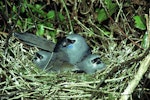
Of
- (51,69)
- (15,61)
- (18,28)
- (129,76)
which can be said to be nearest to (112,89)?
(129,76)

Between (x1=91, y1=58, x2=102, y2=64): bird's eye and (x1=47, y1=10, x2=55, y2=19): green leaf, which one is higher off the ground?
(x1=47, y1=10, x2=55, y2=19): green leaf

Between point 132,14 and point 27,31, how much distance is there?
710 mm

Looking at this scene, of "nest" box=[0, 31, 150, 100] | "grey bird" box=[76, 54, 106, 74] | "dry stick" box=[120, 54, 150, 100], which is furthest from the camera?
"grey bird" box=[76, 54, 106, 74]

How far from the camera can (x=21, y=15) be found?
12.0 ft

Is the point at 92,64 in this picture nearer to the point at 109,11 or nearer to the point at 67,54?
the point at 67,54

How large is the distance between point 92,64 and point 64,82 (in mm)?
259

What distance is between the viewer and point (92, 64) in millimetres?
3219

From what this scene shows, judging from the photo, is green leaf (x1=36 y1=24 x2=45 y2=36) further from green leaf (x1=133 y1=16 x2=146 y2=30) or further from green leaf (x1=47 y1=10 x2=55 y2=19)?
green leaf (x1=133 y1=16 x2=146 y2=30)

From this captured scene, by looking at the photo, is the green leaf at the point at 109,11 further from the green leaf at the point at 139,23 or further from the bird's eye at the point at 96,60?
the bird's eye at the point at 96,60

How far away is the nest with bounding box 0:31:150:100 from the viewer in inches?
118

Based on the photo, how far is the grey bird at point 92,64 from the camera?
3.22 meters

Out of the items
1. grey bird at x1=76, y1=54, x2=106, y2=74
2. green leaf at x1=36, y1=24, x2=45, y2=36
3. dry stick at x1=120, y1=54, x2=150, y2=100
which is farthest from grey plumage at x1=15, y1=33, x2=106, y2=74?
dry stick at x1=120, y1=54, x2=150, y2=100

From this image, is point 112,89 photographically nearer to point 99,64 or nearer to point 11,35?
point 99,64

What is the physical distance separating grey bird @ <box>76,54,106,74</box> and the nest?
4cm
